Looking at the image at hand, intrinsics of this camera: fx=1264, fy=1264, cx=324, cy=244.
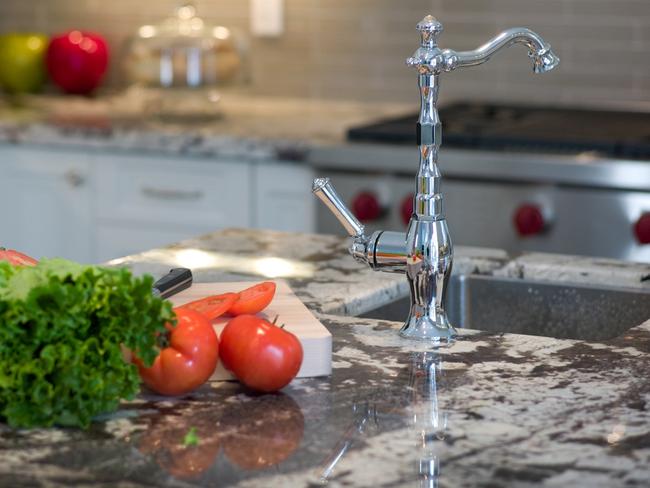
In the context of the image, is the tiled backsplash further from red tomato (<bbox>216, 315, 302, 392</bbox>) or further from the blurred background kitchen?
red tomato (<bbox>216, 315, 302, 392</bbox>)

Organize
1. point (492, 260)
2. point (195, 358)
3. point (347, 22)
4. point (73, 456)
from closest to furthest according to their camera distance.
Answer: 1. point (73, 456)
2. point (195, 358)
3. point (492, 260)
4. point (347, 22)

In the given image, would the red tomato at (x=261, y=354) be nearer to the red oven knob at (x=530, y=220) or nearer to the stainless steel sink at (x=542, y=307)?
the stainless steel sink at (x=542, y=307)

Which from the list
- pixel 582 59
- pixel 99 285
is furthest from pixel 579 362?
pixel 582 59

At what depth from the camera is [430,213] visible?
59.8 inches

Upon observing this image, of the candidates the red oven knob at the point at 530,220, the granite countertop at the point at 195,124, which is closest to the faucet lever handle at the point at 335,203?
the red oven knob at the point at 530,220

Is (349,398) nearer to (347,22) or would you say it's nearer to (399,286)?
(399,286)

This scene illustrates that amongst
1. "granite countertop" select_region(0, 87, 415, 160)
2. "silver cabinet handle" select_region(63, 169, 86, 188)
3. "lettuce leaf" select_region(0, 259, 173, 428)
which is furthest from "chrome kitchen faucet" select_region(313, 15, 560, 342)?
"silver cabinet handle" select_region(63, 169, 86, 188)

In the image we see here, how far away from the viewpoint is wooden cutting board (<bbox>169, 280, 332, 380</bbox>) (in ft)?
4.44

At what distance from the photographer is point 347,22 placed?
11.9 feet

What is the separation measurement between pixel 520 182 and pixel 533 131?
199mm

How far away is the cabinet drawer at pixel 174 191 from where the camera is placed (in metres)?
3.09

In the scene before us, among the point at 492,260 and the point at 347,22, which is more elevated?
the point at 347,22

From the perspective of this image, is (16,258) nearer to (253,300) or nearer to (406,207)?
(253,300)

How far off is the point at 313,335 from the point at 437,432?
210 millimetres
